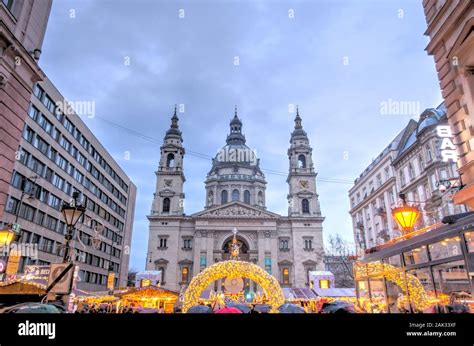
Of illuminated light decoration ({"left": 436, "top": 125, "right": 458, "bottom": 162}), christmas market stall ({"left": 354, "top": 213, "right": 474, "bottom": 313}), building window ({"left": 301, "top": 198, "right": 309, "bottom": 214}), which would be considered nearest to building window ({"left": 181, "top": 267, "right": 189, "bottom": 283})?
building window ({"left": 301, "top": 198, "right": 309, "bottom": 214})

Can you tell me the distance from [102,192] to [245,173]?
4339 cm

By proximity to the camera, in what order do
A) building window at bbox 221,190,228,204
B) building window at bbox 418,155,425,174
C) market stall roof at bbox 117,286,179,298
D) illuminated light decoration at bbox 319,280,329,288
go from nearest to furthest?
market stall roof at bbox 117,286,179,298
building window at bbox 418,155,425,174
illuminated light decoration at bbox 319,280,329,288
building window at bbox 221,190,228,204

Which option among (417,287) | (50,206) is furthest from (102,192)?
(417,287)

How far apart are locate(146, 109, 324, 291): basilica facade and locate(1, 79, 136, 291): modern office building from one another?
378 inches

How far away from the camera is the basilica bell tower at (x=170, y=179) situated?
69.4m

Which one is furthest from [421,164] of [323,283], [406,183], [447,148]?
[323,283]

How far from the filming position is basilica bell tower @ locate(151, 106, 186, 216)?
6938cm

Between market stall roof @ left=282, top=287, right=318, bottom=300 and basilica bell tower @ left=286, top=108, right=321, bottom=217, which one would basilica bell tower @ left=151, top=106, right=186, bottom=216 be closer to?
basilica bell tower @ left=286, top=108, right=321, bottom=217

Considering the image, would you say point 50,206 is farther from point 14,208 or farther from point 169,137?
point 169,137

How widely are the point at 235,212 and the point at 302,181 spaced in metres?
17.4

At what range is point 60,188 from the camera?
42.6 meters

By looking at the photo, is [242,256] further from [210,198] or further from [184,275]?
[210,198]

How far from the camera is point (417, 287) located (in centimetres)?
959
